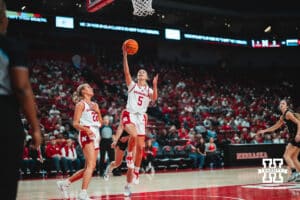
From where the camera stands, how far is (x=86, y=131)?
6.41 m

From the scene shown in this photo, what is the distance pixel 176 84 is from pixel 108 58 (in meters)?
4.97

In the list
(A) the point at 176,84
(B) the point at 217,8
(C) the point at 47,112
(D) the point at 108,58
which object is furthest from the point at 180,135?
(B) the point at 217,8

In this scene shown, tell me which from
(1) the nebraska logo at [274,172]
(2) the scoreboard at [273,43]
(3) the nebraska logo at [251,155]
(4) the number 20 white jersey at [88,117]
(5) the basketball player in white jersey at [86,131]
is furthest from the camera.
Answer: (2) the scoreboard at [273,43]

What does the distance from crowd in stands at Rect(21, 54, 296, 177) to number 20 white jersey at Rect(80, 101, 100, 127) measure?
7383mm

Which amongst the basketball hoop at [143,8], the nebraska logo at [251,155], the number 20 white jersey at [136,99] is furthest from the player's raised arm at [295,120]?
the nebraska logo at [251,155]

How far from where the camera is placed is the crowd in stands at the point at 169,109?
1499 centimetres

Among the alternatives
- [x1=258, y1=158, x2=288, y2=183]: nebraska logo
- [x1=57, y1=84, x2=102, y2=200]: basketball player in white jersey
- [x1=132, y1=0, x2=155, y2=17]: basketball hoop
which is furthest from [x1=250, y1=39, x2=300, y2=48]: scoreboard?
[x1=57, y1=84, x2=102, y2=200]: basketball player in white jersey

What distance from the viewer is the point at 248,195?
23.5 ft

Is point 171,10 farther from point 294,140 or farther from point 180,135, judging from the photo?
point 294,140

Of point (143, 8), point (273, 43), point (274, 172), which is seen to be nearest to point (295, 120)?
point (274, 172)

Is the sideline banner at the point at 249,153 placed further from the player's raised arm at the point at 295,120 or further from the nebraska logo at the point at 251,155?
the player's raised arm at the point at 295,120

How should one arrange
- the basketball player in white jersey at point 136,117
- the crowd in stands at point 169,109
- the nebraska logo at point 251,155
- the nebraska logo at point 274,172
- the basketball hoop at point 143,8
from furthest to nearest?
the nebraska logo at point 251,155 → the crowd in stands at point 169,109 → the basketball hoop at point 143,8 → the nebraska logo at point 274,172 → the basketball player in white jersey at point 136,117

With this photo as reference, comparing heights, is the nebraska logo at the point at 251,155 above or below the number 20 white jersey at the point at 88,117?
below

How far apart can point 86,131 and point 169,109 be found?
1606 centimetres
